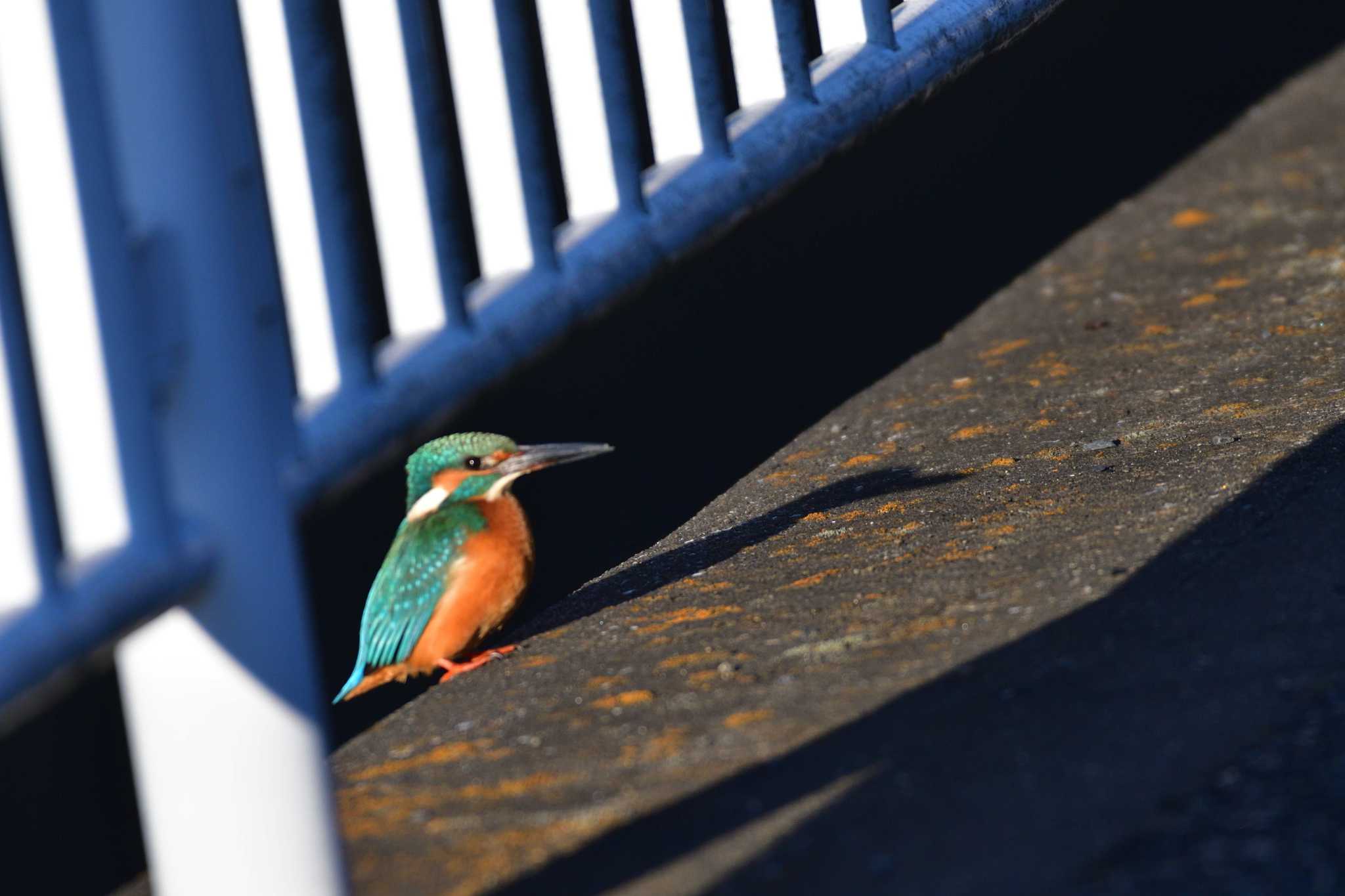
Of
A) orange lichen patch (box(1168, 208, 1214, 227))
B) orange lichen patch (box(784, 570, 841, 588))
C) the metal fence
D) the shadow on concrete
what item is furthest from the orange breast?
orange lichen patch (box(1168, 208, 1214, 227))

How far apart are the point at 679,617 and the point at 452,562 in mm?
812

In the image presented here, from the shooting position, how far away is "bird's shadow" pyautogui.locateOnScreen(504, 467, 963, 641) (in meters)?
3.48

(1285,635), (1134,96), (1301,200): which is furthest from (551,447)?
(1134,96)

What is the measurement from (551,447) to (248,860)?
6.85 ft

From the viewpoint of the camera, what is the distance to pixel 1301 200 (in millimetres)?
5891

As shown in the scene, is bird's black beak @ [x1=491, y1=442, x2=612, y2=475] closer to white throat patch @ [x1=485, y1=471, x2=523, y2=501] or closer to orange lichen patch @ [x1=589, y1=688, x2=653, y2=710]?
white throat patch @ [x1=485, y1=471, x2=523, y2=501]

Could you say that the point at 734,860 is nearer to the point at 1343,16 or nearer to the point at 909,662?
the point at 909,662

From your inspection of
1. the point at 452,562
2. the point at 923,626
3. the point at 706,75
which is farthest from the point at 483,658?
the point at 706,75

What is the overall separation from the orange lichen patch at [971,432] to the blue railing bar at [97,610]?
2589 mm

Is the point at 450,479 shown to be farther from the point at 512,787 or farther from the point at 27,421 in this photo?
the point at 27,421

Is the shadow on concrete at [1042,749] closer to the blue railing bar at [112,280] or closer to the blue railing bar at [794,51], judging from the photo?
the blue railing bar at [112,280]

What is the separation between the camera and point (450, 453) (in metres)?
4.05

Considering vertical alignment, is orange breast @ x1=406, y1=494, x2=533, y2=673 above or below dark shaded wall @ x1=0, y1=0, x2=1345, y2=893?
above

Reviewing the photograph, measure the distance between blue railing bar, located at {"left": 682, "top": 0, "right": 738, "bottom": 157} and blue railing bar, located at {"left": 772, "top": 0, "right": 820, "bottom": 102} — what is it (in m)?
0.10
